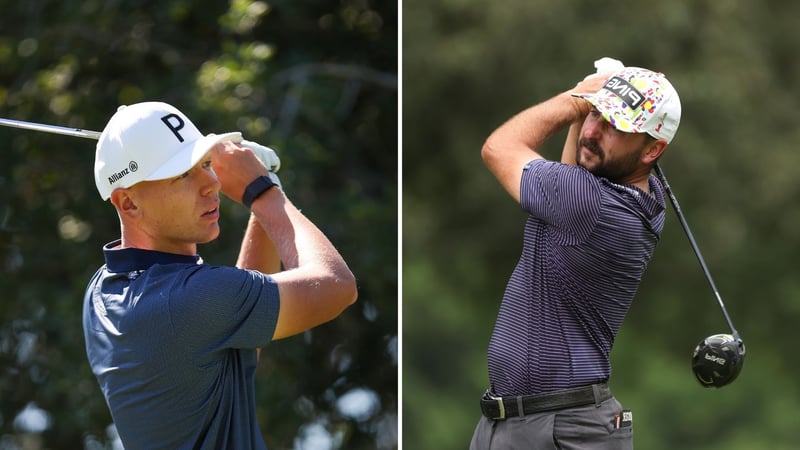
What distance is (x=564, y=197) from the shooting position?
3.98m

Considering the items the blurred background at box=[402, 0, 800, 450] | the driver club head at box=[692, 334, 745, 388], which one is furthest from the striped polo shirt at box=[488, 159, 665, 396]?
the blurred background at box=[402, 0, 800, 450]

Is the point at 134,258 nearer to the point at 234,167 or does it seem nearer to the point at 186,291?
the point at 186,291

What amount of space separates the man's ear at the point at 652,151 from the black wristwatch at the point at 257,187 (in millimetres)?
1111

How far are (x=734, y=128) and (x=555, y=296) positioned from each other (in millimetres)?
12261

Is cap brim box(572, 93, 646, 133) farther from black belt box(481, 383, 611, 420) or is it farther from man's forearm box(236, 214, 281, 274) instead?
man's forearm box(236, 214, 281, 274)

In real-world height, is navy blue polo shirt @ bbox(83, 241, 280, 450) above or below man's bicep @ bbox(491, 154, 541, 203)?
below

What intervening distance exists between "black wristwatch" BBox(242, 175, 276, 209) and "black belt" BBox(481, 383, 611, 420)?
0.92m

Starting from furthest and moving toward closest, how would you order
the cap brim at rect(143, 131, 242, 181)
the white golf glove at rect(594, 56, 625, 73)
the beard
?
the white golf glove at rect(594, 56, 625, 73), the beard, the cap brim at rect(143, 131, 242, 181)

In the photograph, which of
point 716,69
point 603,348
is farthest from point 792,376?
point 603,348

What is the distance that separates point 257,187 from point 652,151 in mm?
1176

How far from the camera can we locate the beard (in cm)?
409

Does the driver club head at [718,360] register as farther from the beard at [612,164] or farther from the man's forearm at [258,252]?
the man's forearm at [258,252]

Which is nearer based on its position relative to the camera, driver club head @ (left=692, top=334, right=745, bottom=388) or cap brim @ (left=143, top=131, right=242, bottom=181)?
cap brim @ (left=143, top=131, right=242, bottom=181)

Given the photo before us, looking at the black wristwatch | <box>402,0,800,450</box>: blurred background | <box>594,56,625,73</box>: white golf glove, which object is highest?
<box>594,56,625,73</box>: white golf glove
